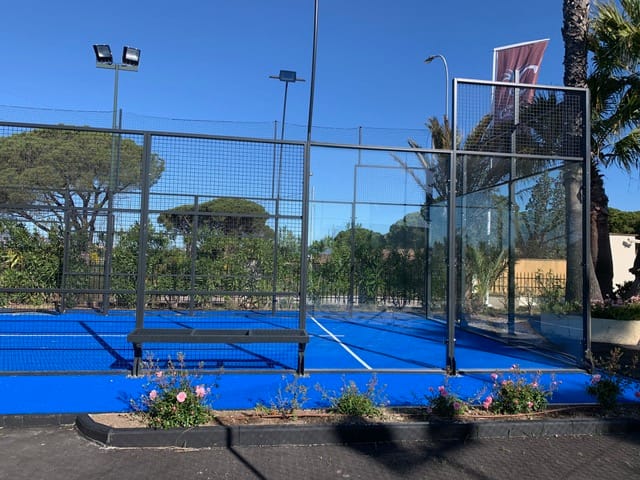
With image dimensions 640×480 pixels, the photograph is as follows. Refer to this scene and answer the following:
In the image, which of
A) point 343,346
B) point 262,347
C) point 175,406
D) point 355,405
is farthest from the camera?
point 343,346

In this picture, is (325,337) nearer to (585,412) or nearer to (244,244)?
(244,244)

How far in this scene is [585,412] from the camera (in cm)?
562

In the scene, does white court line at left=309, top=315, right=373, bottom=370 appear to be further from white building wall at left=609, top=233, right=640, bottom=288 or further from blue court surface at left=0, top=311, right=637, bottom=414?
white building wall at left=609, top=233, right=640, bottom=288

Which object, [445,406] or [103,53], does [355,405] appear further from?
[103,53]

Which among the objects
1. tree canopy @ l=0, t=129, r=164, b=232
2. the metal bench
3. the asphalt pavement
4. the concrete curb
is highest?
tree canopy @ l=0, t=129, r=164, b=232

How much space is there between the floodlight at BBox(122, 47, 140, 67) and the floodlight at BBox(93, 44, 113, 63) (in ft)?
1.36

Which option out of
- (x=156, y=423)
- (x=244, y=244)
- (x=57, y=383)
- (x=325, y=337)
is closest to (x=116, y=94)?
(x=244, y=244)

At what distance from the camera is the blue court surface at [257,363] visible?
6.09 meters

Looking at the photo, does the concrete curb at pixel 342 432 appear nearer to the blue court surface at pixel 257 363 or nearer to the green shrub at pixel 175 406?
the green shrub at pixel 175 406

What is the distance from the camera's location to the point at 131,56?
1441 cm

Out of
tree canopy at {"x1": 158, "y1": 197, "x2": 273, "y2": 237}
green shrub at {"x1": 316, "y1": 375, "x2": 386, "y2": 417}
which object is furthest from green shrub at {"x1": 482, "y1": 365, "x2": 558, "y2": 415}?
tree canopy at {"x1": 158, "y1": 197, "x2": 273, "y2": 237}

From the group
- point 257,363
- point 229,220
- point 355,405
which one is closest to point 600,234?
point 229,220

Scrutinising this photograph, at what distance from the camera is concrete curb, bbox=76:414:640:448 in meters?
4.61

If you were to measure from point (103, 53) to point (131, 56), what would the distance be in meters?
0.78
